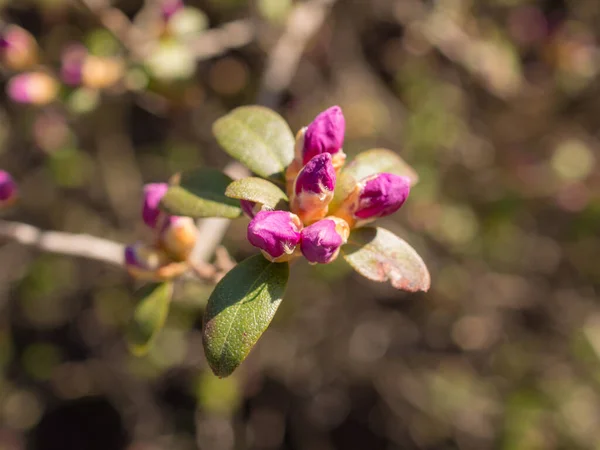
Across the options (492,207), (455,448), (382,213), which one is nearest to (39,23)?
(492,207)

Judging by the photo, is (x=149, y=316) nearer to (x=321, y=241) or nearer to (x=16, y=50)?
(x=321, y=241)

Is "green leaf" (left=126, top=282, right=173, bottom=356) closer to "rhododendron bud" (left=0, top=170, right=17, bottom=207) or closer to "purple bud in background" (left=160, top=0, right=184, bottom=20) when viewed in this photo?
"rhododendron bud" (left=0, top=170, right=17, bottom=207)

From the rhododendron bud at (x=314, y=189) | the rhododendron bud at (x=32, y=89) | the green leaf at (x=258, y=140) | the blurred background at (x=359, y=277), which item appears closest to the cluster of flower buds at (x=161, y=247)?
the green leaf at (x=258, y=140)

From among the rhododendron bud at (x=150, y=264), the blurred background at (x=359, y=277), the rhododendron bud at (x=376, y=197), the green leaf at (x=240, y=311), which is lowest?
the blurred background at (x=359, y=277)

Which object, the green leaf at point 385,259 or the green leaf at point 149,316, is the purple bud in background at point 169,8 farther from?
the green leaf at point 385,259

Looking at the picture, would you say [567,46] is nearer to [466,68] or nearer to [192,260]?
[466,68]
